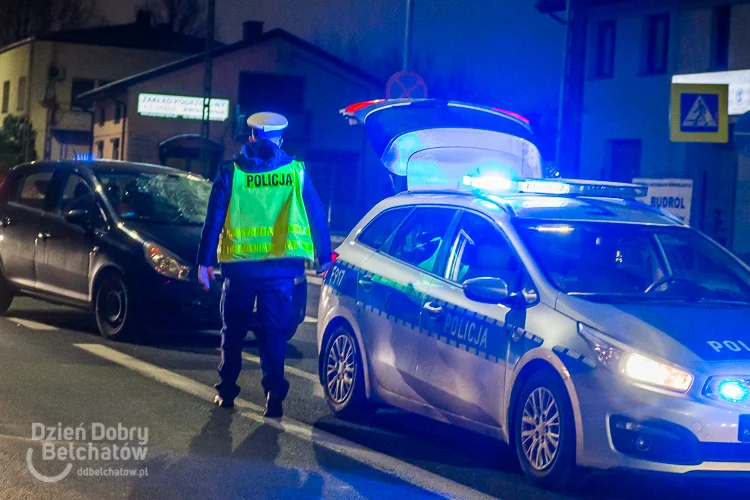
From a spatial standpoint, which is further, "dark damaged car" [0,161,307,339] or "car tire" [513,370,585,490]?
"dark damaged car" [0,161,307,339]

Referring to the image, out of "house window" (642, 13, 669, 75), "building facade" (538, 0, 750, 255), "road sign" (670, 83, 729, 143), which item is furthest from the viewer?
"house window" (642, 13, 669, 75)

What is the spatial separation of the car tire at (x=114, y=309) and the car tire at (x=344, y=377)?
3147 mm

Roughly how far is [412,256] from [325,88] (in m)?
47.1

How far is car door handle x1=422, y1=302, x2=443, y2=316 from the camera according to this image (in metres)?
7.33

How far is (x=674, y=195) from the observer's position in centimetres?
1520

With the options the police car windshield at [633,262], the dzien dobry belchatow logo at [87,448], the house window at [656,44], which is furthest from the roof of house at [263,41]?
the dzien dobry belchatow logo at [87,448]

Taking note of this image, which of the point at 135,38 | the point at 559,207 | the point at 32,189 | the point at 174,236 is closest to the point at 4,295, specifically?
the point at 32,189

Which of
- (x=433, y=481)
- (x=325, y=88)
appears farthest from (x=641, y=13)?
(x=433, y=481)

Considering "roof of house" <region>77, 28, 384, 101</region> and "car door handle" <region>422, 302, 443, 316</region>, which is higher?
"roof of house" <region>77, 28, 384, 101</region>

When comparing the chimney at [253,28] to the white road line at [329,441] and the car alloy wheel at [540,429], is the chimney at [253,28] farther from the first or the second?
the car alloy wheel at [540,429]

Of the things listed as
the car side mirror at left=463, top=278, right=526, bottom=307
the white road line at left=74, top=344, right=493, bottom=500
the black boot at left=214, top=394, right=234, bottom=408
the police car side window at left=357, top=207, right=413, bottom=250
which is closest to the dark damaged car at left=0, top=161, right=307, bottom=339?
the white road line at left=74, top=344, right=493, bottom=500

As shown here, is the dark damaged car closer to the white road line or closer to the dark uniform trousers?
the white road line

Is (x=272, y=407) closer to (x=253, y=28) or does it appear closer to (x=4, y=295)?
Result: (x=4, y=295)

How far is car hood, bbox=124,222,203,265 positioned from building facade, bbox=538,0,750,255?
2035cm
